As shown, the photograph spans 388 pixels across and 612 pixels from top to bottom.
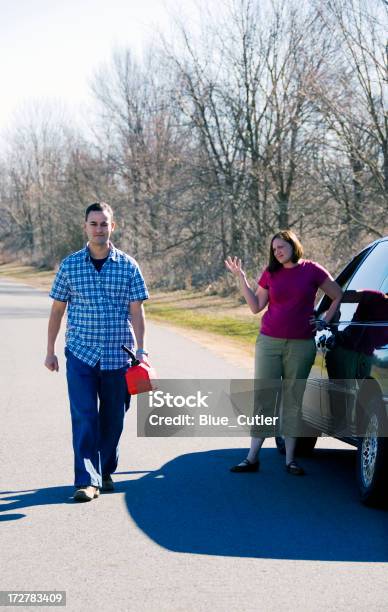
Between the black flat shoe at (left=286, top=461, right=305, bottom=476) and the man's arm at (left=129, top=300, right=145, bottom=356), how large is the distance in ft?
5.28

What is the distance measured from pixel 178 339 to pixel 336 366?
13.4m

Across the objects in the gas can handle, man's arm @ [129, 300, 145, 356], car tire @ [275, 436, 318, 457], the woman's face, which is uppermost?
the woman's face

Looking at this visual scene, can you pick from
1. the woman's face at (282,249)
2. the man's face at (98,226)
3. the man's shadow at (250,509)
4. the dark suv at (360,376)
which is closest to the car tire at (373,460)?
the dark suv at (360,376)

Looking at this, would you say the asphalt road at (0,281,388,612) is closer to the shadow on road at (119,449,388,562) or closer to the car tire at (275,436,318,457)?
the shadow on road at (119,449,388,562)

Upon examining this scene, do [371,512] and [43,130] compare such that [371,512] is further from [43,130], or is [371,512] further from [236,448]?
[43,130]

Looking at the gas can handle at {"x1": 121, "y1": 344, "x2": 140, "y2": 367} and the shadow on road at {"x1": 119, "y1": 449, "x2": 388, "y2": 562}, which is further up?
the gas can handle at {"x1": 121, "y1": 344, "x2": 140, "y2": 367}

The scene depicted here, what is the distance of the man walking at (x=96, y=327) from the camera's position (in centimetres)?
668

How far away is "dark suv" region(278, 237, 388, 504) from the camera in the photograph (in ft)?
20.5

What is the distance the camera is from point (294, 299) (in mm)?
7277

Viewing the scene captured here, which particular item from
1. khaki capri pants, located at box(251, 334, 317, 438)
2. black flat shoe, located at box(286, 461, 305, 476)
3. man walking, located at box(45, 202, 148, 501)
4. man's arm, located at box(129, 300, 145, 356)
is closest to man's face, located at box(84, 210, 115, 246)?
man walking, located at box(45, 202, 148, 501)

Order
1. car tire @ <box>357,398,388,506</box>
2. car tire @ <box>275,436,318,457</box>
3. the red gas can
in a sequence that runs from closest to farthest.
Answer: car tire @ <box>357,398,388,506</box>, the red gas can, car tire @ <box>275,436,318,457</box>

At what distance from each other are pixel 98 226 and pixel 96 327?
2.21ft

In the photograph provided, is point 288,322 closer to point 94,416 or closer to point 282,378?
point 282,378

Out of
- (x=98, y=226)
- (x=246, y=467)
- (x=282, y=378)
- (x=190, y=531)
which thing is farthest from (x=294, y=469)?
(x=98, y=226)
